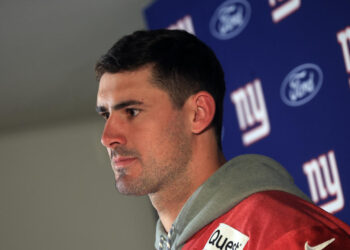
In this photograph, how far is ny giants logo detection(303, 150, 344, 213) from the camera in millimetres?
2113

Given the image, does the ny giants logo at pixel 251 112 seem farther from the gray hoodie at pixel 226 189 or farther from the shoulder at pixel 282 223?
the shoulder at pixel 282 223

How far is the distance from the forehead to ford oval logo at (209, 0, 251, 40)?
1.22m

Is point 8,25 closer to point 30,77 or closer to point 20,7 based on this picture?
point 20,7

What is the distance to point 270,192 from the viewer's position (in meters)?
1.09

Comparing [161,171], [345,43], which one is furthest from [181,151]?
[345,43]

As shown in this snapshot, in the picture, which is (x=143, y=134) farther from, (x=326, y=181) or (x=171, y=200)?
(x=326, y=181)

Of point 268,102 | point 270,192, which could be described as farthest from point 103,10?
point 270,192

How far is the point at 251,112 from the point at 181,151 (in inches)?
46.8

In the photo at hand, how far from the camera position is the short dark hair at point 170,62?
128 centimetres

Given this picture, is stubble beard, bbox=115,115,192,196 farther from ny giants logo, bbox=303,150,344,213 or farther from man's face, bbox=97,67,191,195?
ny giants logo, bbox=303,150,344,213

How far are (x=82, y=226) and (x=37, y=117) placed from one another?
0.82 meters

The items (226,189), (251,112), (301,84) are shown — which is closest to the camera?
(226,189)

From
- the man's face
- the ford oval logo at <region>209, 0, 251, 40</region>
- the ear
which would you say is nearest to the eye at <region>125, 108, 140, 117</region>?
the man's face

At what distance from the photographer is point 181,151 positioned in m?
1.25
